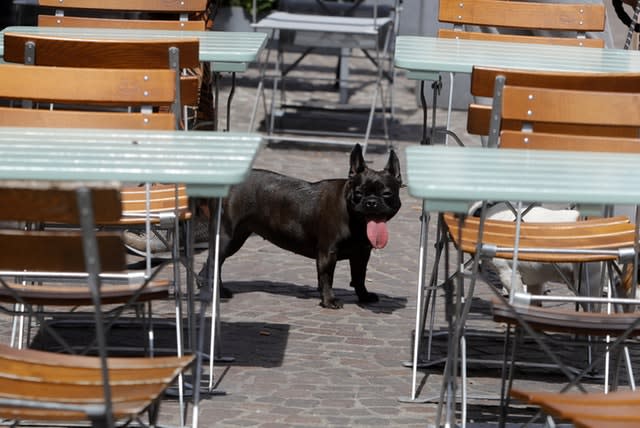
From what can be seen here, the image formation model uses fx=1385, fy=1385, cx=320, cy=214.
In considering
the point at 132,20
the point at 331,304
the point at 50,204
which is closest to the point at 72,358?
the point at 50,204

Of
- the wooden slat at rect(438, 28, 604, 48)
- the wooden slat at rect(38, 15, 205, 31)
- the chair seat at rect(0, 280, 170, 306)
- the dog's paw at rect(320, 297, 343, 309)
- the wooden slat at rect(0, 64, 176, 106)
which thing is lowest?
the dog's paw at rect(320, 297, 343, 309)

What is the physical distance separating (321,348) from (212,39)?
1.69m

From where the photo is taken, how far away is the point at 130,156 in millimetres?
4027

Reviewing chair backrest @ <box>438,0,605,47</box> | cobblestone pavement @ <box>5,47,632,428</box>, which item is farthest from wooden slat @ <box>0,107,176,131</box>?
chair backrest @ <box>438,0,605,47</box>

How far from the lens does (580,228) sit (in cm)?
532

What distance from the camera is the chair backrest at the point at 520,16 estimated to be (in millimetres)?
6969

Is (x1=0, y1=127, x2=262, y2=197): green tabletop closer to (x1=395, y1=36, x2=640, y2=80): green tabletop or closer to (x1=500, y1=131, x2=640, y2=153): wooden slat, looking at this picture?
(x1=500, y1=131, x2=640, y2=153): wooden slat

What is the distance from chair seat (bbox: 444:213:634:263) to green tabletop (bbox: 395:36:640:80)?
27.2 inches

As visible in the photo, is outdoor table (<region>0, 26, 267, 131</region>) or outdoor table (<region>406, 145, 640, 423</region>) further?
outdoor table (<region>0, 26, 267, 131</region>)

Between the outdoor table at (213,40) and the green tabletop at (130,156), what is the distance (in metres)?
1.55

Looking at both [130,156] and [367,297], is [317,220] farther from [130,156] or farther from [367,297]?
[130,156]

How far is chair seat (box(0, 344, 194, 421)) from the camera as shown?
136 inches

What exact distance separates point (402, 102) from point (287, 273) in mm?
5835

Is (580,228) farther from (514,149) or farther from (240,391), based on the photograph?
(240,391)
